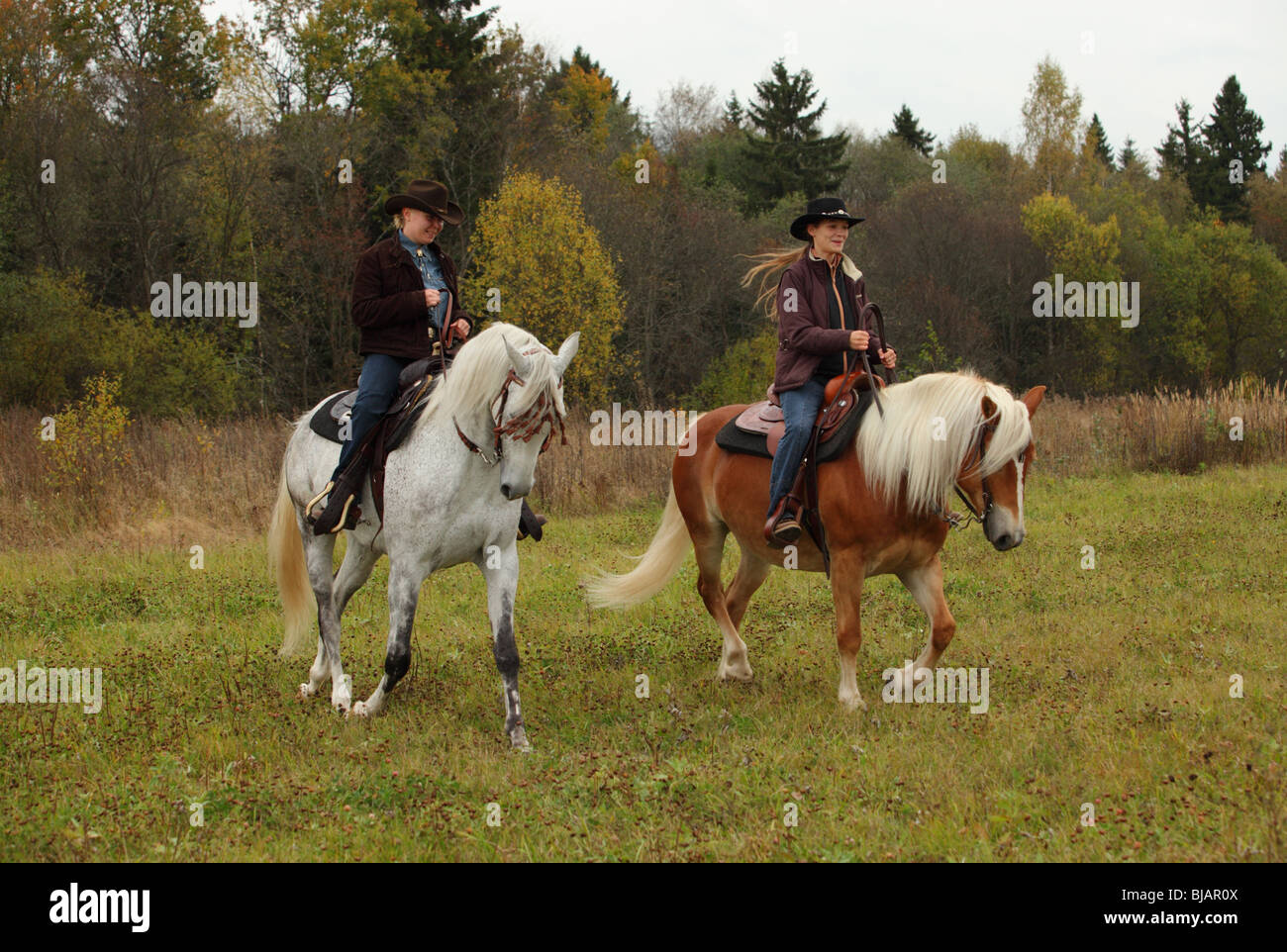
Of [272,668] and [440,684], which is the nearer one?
[440,684]

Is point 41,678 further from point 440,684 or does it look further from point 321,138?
point 321,138

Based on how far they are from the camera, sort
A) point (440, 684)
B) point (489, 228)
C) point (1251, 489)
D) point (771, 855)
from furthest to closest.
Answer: point (489, 228)
point (1251, 489)
point (440, 684)
point (771, 855)

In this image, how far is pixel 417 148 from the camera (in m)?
35.7

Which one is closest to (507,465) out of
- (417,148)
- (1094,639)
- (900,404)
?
(900,404)

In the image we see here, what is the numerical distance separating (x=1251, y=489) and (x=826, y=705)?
10.4m

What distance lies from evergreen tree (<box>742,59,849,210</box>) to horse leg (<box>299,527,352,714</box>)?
4564cm

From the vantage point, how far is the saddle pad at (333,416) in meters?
7.49

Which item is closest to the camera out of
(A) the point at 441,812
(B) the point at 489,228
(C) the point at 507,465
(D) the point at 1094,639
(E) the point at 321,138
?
(A) the point at 441,812

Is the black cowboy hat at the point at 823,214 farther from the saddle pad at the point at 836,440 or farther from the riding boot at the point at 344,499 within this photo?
the riding boot at the point at 344,499

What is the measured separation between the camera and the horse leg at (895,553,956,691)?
7074mm

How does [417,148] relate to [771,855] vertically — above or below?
above

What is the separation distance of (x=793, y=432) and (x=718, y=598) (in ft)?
5.34

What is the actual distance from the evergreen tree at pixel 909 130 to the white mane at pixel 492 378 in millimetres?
66121

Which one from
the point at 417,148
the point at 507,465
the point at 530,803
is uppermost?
the point at 417,148
